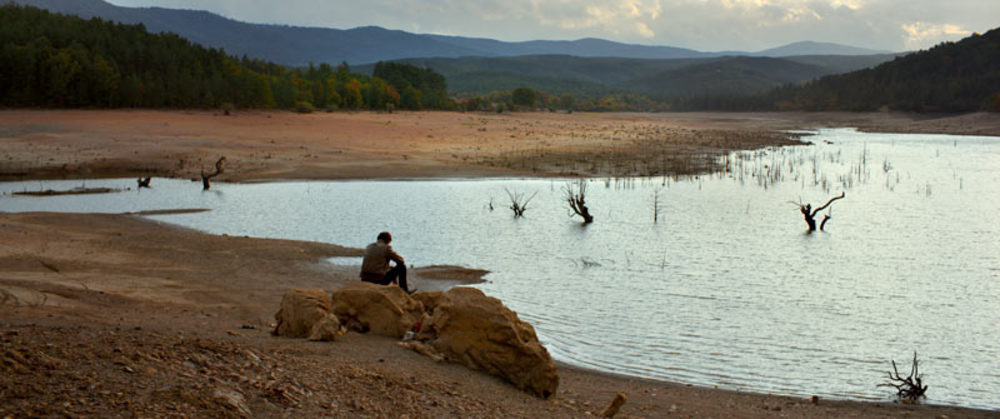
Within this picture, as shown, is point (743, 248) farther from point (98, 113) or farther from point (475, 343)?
point (98, 113)

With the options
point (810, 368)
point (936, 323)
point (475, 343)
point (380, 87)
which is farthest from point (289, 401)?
point (380, 87)

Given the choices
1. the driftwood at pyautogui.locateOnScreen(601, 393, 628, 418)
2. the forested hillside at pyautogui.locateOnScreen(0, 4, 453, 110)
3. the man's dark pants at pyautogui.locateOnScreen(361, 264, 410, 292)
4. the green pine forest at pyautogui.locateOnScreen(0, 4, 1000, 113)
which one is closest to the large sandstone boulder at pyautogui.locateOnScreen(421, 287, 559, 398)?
the driftwood at pyautogui.locateOnScreen(601, 393, 628, 418)

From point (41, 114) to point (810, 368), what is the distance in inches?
1848

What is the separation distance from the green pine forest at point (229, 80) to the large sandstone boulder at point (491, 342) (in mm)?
49895

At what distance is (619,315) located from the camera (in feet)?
40.8

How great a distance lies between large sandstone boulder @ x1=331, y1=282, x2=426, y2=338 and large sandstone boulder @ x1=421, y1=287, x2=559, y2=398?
715 millimetres

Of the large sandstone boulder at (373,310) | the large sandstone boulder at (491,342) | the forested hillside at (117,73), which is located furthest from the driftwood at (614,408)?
the forested hillside at (117,73)

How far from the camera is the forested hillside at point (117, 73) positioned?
163 ft

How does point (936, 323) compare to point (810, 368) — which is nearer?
point (810, 368)

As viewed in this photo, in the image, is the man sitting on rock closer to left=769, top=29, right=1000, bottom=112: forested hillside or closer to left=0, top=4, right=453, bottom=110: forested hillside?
left=0, top=4, right=453, bottom=110: forested hillside

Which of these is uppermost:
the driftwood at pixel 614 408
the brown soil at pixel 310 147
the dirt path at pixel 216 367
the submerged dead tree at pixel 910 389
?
the brown soil at pixel 310 147

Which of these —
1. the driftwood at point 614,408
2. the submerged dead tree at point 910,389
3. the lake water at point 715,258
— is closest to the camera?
the driftwood at point 614,408

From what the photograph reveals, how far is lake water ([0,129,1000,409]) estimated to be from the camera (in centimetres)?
1041

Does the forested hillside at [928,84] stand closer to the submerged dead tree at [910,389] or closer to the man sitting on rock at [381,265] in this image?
the submerged dead tree at [910,389]
